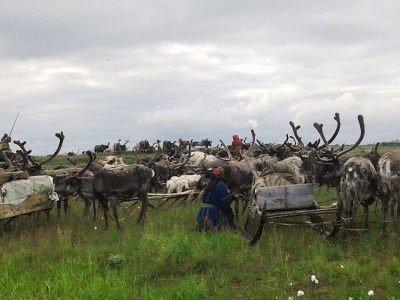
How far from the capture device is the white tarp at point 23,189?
32.8 ft

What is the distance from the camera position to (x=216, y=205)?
1040 cm

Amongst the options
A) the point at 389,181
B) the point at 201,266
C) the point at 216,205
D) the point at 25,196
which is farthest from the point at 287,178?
the point at 25,196

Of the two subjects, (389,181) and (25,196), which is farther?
(25,196)

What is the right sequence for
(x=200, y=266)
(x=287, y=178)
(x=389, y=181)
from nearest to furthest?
(x=200, y=266)
(x=389, y=181)
(x=287, y=178)

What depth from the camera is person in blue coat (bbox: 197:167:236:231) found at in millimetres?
10305

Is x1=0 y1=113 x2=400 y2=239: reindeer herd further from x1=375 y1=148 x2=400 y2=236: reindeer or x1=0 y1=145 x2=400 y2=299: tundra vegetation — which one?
x1=0 y1=145 x2=400 y2=299: tundra vegetation

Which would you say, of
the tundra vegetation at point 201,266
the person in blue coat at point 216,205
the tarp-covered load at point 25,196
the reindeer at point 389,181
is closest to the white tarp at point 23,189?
the tarp-covered load at point 25,196

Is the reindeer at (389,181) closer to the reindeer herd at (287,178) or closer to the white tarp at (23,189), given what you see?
the reindeer herd at (287,178)

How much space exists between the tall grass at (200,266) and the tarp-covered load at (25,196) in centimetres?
74

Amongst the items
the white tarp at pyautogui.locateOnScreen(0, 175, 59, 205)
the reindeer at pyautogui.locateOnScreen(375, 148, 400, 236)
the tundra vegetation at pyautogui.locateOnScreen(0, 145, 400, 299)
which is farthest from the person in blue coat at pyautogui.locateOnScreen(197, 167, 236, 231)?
the white tarp at pyautogui.locateOnScreen(0, 175, 59, 205)

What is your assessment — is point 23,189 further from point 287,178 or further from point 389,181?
point 389,181

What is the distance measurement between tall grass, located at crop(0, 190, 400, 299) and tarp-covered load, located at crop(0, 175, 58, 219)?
2.43 ft

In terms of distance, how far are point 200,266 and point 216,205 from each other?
2.74 m

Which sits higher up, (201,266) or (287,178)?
(287,178)
